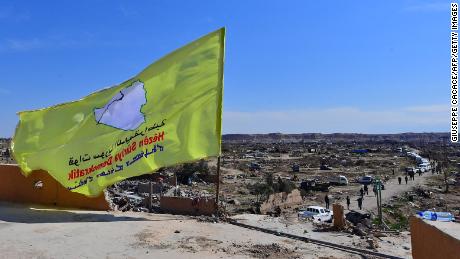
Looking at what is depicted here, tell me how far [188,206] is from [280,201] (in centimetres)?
1675

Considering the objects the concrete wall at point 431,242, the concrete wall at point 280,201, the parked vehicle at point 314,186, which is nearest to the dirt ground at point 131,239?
the concrete wall at point 431,242

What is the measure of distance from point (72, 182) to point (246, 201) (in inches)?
897

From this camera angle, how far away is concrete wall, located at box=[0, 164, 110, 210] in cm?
1549

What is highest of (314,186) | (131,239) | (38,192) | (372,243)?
(38,192)

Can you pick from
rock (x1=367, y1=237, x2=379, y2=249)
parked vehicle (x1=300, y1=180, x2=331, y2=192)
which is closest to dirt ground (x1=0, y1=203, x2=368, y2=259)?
rock (x1=367, y1=237, x2=379, y2=249)

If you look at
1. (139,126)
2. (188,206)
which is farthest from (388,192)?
(139,126)

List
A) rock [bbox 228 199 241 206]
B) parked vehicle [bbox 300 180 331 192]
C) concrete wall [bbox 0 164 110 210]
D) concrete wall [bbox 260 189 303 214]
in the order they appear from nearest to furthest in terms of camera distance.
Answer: concrete wall [bbox 0 164 110 210]
concrete wall [bbox 260 189 303 214]
rock [bbox 228 199 241 206]
parked vehicle [bbox 300 180 331 192]

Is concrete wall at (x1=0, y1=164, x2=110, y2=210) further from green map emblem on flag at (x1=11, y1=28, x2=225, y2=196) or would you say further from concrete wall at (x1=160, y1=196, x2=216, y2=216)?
concrete wall at (x1=160, y1=196, x2=216, y2=216)

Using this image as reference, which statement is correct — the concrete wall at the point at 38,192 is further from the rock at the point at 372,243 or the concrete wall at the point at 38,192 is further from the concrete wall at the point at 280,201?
the concrete wall at the point at 280,201

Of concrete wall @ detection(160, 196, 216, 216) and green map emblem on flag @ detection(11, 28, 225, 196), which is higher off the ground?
green map emblem on flag @ detection(11, 28, 225, 196)

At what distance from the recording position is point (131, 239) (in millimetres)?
11898

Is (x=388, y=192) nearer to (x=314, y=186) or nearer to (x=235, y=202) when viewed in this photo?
(x=314, y=186)

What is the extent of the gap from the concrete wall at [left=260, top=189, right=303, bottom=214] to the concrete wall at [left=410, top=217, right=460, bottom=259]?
19.1 metres

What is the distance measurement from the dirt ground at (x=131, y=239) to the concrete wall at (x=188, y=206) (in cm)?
124
